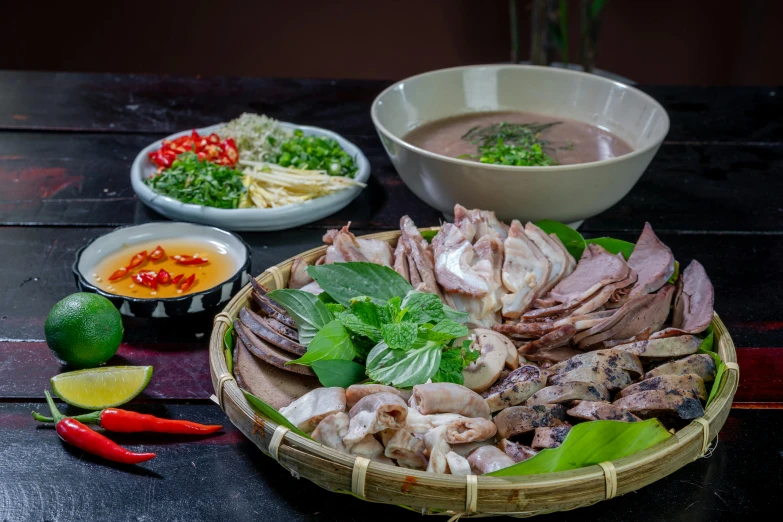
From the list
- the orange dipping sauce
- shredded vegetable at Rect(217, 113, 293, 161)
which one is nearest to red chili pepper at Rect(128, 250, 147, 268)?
the orange dipping sauce

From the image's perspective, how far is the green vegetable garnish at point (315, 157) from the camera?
10.5 ft

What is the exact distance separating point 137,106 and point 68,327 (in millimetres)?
2227

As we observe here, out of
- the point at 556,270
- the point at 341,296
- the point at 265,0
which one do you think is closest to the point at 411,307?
the point at 341,296

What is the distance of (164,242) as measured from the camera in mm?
2680

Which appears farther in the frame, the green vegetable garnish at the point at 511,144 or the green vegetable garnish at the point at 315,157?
the green vegetable garnish at the point at 315,157

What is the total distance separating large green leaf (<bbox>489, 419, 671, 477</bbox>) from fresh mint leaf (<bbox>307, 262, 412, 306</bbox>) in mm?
649

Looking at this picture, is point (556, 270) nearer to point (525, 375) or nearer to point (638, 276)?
point (638, 276)

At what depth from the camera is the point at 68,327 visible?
204 centimetres

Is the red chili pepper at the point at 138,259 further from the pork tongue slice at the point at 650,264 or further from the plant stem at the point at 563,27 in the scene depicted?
the plant stem at the point at 563,27

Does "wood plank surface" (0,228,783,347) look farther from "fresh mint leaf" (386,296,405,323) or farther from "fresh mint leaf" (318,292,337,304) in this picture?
"fresh mint leaf" (386,296,405,323)

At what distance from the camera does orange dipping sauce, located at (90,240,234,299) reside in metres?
2.42

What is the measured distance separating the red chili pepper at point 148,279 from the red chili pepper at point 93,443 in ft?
2.07

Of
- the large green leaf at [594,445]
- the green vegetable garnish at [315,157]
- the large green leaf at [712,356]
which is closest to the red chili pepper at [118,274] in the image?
the green vegetable garnish at [315,157]

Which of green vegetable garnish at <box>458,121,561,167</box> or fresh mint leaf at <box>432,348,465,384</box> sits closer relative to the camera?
fresh mint leaf at <box>432,348,465,384</box>
